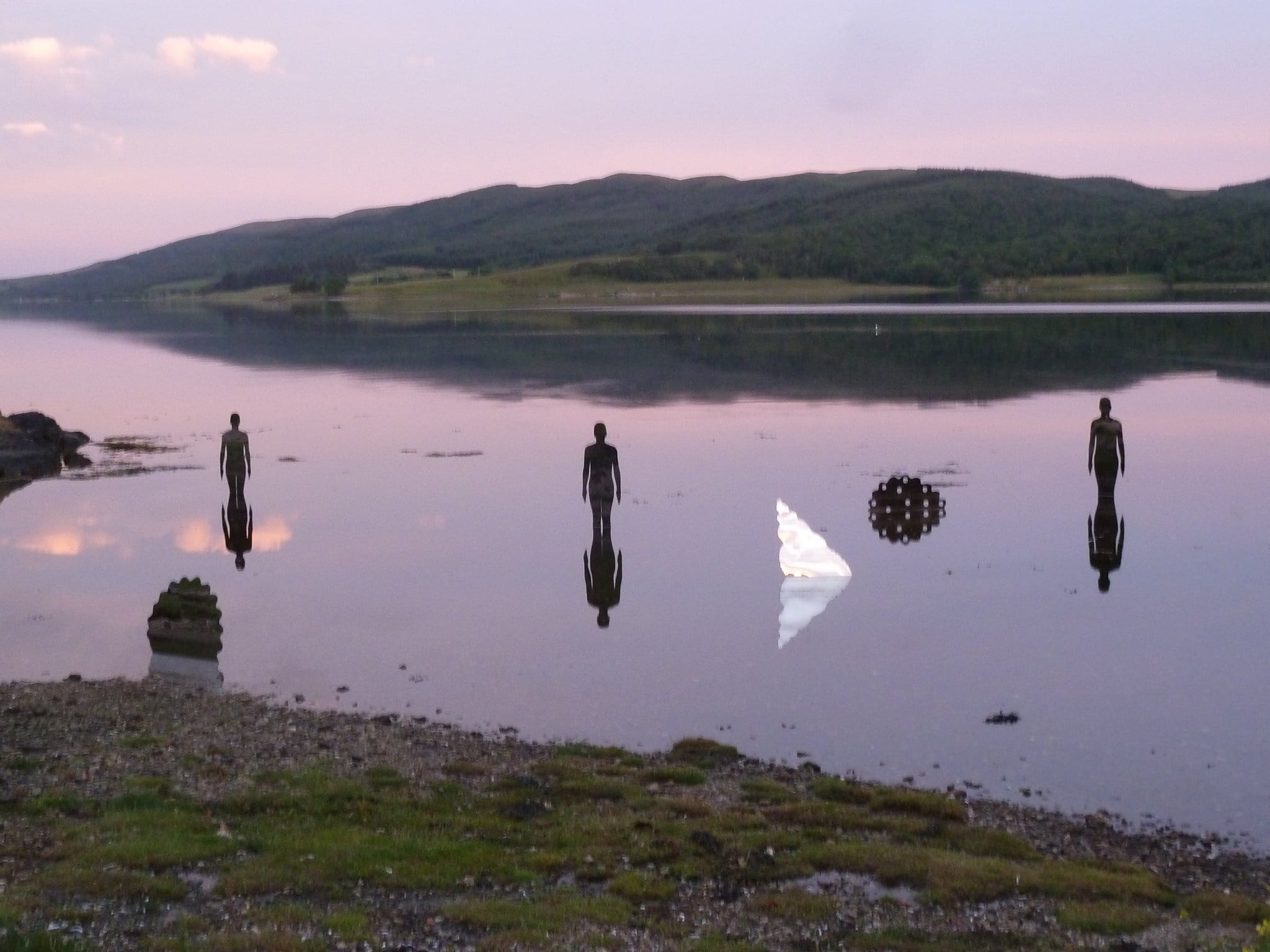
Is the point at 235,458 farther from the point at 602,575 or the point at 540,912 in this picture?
the point at 540,912

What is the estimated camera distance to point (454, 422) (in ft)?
139

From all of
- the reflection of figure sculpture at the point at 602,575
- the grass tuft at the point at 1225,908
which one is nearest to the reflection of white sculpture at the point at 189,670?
the reflection of figure sculpture at the point at 602,575

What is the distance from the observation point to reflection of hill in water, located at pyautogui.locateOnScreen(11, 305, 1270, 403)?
52.5 meters

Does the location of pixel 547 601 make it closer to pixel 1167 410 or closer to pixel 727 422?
pixel 727 422

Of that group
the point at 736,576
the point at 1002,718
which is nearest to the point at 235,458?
the point at 736,576

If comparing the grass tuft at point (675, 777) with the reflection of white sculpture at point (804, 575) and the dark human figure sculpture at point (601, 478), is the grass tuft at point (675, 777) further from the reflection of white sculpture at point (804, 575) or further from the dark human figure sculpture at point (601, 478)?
the dark human figure sculpture at point (601, 478)

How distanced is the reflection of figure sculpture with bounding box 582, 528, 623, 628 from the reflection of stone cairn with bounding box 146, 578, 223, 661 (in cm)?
480

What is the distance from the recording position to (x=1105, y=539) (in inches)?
904

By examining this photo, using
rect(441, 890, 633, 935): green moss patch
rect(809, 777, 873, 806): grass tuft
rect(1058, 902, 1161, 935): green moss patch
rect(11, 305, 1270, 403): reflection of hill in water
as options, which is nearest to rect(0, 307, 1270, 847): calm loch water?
rect(809, 777, 873, 806): grass tuft

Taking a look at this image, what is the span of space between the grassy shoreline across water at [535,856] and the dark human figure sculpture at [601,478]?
8.86 meters

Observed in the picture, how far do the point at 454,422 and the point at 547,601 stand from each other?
23733 millimetres

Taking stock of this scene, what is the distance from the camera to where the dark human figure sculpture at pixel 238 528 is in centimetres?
2322

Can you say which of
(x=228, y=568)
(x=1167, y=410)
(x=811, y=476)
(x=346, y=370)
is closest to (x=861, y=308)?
(x=346, y=370)

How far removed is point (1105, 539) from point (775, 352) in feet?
155
